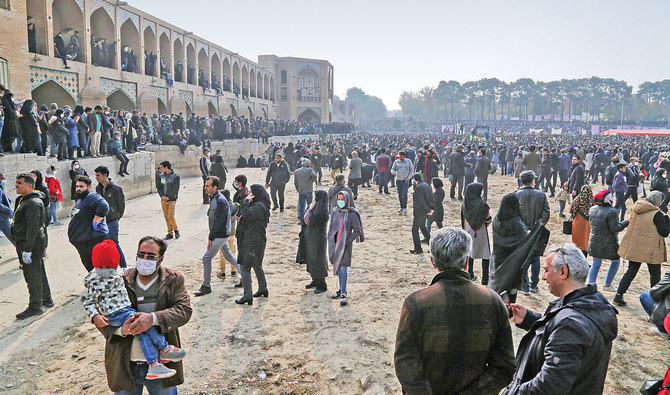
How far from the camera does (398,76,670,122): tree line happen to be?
90.9 m

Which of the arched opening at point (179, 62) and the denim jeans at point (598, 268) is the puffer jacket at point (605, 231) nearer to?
the denim jeans at point (598, 268)

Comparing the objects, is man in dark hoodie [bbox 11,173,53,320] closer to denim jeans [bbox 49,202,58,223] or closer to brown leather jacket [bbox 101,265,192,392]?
brown leather jacket [bbox 101,265,192,392]

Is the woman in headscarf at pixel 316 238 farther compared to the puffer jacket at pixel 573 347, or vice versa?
the woman in headscarf at pixel 316 238

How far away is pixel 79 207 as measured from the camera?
5086 millimetres

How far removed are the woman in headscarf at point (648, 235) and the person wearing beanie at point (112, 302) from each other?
192 inches

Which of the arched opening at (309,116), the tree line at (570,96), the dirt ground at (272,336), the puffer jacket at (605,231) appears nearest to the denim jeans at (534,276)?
the dirt ground at (272,336)

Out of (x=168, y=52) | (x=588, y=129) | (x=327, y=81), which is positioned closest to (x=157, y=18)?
(x=168, y=52)

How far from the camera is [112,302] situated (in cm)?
260

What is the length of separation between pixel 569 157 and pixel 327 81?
43.0 metres

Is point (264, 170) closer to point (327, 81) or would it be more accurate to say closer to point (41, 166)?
point (41, 166)

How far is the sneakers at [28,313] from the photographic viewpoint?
5.05m

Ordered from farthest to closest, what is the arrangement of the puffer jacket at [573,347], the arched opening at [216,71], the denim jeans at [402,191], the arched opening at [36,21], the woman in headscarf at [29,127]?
the arched opening at [216,71] < the arched opening at [36,21] < the denim jeans at [402,191] < the woman in headscarf at [29,127] < the puffer jacket at [573,347]

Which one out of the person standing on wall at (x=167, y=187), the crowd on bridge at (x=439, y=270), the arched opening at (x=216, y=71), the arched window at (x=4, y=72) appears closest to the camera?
the crowd on bridge at (x=439, y=270)

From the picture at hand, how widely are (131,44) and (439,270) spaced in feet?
81.4
